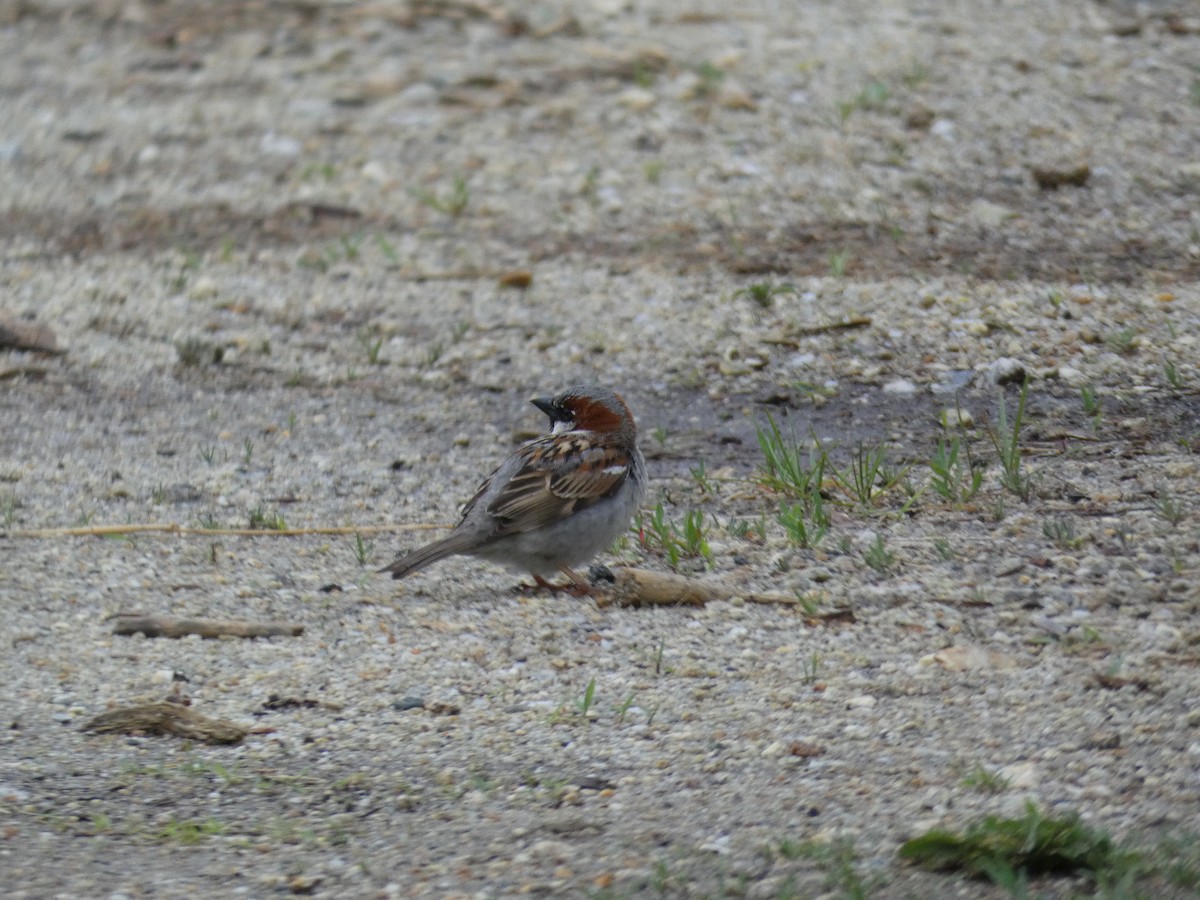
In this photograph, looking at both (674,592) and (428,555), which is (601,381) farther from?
(674,592)

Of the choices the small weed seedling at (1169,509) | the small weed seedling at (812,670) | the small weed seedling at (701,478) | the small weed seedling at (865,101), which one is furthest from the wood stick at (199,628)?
the small weed seedling at (865,101)

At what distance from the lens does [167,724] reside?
15.2 ft

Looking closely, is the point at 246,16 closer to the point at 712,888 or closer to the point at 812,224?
the point at 812,224

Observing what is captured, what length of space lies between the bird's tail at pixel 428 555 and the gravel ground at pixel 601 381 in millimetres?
132

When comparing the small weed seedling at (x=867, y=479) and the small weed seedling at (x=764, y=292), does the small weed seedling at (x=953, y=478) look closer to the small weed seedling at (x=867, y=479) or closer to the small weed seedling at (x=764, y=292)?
the small weed seedling at (x=867, y=479)

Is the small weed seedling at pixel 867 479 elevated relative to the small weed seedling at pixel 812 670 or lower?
lower

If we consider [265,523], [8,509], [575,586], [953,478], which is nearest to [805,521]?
[953,478]

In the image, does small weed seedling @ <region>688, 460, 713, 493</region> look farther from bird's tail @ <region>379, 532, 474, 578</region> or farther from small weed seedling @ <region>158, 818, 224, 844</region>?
small weed seedling @ <region>158, 818, 224, 844</region>

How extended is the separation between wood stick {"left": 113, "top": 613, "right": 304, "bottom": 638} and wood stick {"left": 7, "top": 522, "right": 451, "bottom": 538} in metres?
0.86

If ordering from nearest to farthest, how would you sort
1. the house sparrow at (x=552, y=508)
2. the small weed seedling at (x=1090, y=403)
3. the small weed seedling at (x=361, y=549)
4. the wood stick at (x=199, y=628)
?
the wood stick at (x=199, y=628) → the house sparrow at (x=552, y=508) → the small weed seedling at (x=361, y=549) → the small weed seedling at (x=1090, y=403)

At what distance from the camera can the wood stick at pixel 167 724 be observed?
4605 millimetres

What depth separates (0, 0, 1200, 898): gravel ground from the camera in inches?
161

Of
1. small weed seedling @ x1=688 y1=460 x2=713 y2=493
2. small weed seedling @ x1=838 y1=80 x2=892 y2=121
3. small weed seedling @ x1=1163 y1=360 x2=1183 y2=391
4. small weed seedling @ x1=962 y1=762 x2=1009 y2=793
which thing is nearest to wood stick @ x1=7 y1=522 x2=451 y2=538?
small weed seedling @ x1=688 y1=460 x2=713 y2=493

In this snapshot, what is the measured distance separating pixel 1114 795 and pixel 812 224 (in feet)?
18.5
